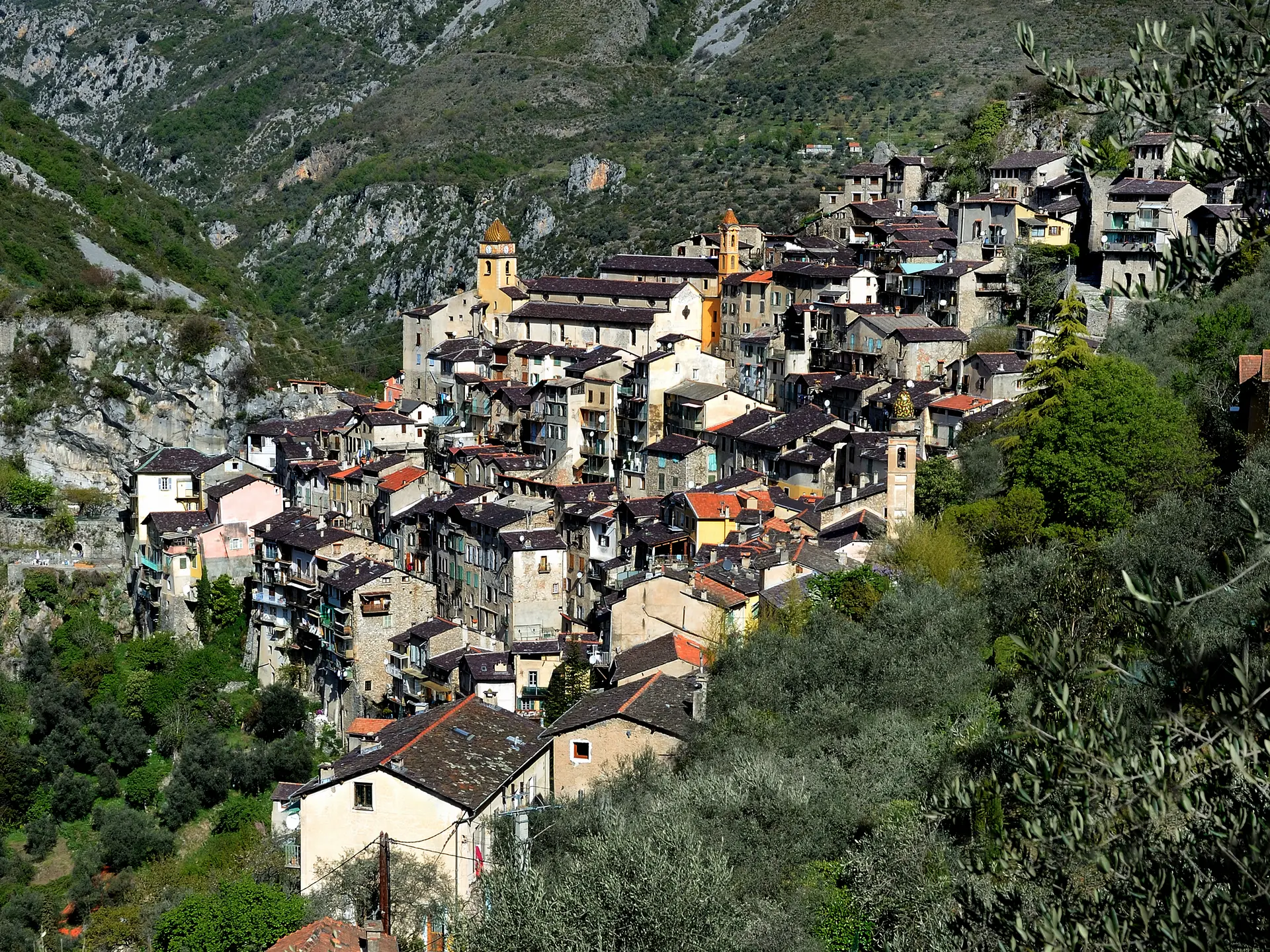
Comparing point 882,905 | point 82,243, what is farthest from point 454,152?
point 882,905

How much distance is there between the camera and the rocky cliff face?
65812 millimetres

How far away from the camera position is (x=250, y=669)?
5241cm

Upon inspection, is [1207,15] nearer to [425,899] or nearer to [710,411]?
[425,899]

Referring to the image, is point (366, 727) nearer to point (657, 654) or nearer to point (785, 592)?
point (657, 654)

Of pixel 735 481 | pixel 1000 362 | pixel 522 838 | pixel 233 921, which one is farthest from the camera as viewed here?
pixel 1000 362

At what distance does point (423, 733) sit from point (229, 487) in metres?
26.3

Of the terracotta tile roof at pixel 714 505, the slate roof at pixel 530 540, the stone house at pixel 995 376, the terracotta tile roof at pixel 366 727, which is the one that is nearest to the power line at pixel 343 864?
the terracotta tile roof at pixel 366 727

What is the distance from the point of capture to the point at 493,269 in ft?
230

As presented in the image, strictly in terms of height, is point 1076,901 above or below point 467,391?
above

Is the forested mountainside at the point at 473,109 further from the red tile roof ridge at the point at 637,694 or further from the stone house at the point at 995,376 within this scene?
the red tile roof ridge at the point at 637,694

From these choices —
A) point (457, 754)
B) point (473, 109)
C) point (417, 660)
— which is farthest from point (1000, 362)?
point (473, 109)

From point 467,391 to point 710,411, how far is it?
13081mm

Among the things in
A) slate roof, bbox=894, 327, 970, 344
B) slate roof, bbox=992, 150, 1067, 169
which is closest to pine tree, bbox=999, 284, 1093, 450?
slate roof, bbox=894, 327, 970, 344

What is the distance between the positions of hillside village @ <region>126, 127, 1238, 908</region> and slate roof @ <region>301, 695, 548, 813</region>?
8 cm
